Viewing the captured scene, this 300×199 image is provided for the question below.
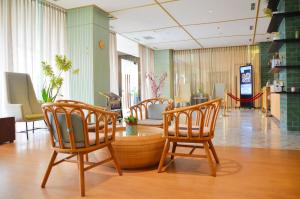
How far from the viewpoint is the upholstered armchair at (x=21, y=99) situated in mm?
4211

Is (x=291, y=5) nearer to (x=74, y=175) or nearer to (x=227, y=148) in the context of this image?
(x=227, y=148)

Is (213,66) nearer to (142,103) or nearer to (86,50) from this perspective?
(86,50)

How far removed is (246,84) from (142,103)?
837cm

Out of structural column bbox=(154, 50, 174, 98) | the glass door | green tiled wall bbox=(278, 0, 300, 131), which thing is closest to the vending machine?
structural column bbox=(154, 50, 174, 98)

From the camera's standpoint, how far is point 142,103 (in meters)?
3.68

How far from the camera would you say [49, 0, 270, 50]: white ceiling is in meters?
5.64

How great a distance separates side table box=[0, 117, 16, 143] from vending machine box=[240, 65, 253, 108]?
917 centimetres

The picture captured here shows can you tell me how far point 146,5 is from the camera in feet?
18.8

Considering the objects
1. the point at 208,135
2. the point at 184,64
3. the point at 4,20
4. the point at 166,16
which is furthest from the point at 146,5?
the point at 184,64

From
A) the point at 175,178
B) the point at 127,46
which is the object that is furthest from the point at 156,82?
the point at 175,178

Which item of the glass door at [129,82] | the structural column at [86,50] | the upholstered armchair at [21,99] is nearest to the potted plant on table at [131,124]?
the upholstered armchair at [21,99]

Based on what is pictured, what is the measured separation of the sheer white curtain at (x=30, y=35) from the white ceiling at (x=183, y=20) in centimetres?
40

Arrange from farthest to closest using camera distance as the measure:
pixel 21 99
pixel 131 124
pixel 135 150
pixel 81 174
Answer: pixel 21 99 < pixel 131 124 < pixel 135 150 < pixel 81 174

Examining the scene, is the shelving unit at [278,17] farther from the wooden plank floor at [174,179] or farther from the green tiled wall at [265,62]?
the green tiled wall at [265,62]
